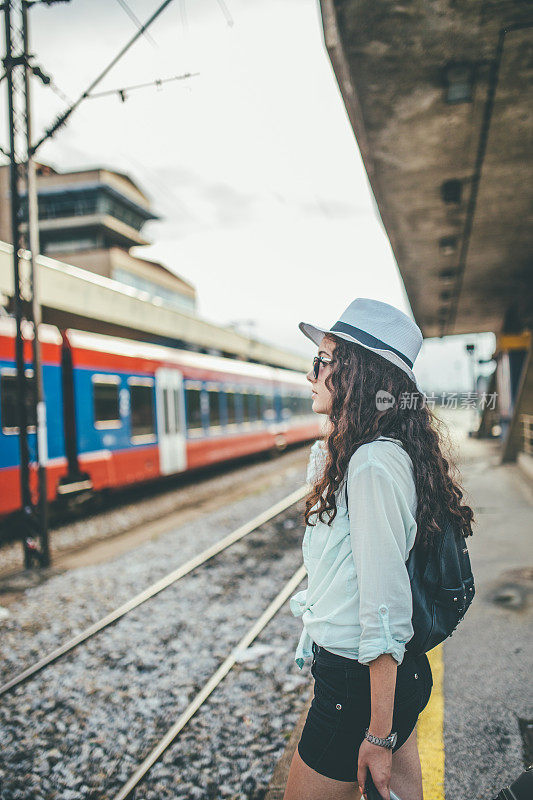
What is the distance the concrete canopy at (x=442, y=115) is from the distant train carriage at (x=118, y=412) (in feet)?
14.7

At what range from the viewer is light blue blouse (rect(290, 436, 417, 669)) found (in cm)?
146

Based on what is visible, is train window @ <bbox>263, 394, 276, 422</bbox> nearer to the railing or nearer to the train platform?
the railing

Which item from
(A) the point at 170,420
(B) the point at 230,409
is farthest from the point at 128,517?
(B) the point at 230,409

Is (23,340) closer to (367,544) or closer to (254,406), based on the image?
(367,544)

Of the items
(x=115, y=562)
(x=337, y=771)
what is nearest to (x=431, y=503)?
(x=337, y=771)

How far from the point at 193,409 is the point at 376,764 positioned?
12.9 metres

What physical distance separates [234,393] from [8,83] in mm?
10673

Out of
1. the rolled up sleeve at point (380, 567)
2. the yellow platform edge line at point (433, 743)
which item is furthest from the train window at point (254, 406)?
the rolled up sleeve at point (380, 567)

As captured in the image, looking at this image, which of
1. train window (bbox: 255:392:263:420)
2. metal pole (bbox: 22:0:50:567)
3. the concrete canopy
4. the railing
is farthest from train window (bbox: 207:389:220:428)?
the railing

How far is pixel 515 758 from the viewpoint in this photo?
9.71 ft

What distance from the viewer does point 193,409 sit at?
14195 millimetres

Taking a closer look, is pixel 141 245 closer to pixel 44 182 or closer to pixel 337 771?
pixel 44 182

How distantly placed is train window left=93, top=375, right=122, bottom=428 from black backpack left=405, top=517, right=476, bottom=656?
30.4 feet

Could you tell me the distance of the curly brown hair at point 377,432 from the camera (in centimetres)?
161
